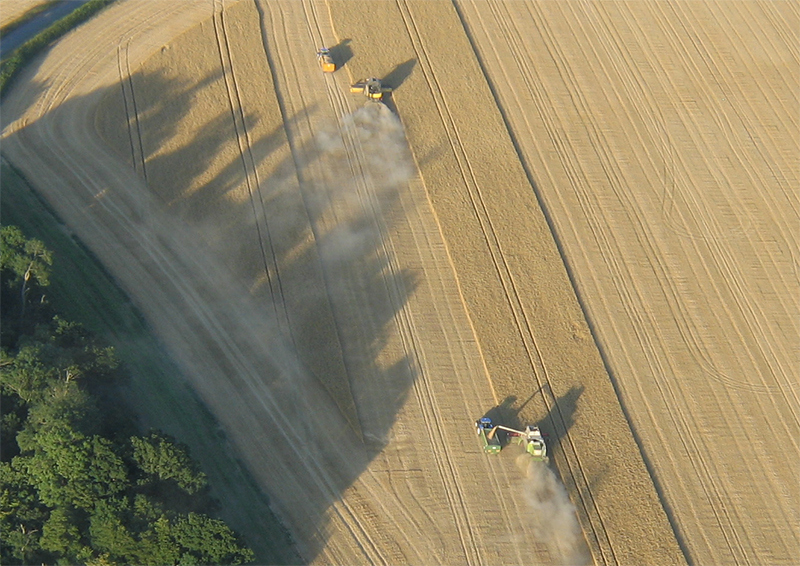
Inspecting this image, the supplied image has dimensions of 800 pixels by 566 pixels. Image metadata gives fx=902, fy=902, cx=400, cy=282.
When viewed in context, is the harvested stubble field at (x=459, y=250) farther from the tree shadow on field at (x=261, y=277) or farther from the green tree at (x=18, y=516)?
the green tree at (x=18, y=516)

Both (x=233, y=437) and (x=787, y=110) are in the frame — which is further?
(x=787, y=110)

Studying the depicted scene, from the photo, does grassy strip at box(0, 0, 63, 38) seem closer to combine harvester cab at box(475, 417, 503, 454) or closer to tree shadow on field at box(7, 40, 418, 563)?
tree shadow on field at box(7, 40, 418, 563)

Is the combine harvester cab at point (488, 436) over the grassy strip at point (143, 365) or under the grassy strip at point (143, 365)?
under

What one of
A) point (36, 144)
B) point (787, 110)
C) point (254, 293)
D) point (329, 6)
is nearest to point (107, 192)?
point (36, 144)

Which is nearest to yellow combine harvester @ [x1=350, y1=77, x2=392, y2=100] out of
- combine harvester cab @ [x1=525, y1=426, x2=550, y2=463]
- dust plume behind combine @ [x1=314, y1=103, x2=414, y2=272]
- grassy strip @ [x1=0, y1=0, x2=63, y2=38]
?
dust plume behind combine @ [x1=314, y1=103, x2=414, y2=272]

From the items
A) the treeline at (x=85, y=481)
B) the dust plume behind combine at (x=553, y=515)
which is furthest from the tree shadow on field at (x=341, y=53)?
the dust plume behind combine at (x=553, y=515)

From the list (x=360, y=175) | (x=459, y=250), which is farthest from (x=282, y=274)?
(x=459, y=250)

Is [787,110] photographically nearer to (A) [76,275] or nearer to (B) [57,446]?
(A) [76,275]
